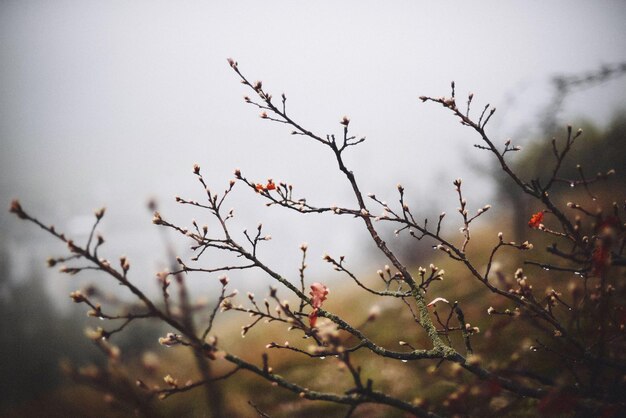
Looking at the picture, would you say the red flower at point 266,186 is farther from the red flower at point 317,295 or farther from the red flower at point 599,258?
the red flower at point 599,258

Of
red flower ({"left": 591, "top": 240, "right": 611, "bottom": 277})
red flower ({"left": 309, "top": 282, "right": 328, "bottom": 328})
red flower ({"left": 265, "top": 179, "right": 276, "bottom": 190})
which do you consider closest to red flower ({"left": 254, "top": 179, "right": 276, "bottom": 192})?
red flower ({"left": 265, "top": 179, "right": 276, "bottom": 190})

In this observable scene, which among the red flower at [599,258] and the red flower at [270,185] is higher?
the red flower at [270,185]

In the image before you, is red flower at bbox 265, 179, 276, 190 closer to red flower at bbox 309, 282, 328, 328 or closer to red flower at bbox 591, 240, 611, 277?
red flower at bbox 309, 282, 328, 328

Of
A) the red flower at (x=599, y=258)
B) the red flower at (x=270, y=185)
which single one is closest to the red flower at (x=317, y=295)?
the red flower at (x=270, y=185)

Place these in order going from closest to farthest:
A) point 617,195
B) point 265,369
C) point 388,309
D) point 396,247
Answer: point 265,369 → point 388,309 → point 617,195 → point 396,247

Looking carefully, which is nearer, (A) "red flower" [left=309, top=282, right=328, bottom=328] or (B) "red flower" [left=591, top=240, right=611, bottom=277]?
(B) "red flower" [left=591, top=240, right=611, bottom=277]

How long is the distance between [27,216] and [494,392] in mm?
2224

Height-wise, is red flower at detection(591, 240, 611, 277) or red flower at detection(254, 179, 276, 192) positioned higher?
red flower at detection(254, 179, 276, 192)

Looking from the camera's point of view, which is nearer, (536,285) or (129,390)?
(129,390)

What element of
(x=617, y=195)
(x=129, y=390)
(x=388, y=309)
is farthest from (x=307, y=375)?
(x=617, y=195)

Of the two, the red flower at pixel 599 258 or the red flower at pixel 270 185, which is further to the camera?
the red flower at pixel 270 185

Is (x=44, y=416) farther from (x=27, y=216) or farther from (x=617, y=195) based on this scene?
(x=617, y=195)

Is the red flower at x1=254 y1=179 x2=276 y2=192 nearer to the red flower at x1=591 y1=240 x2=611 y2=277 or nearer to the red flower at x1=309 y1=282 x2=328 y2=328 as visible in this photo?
the red flower at x1=309 y1=282 x2=328 y2=328

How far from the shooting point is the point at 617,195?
10.8 metres
